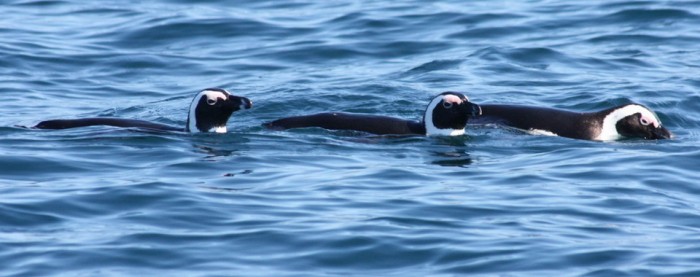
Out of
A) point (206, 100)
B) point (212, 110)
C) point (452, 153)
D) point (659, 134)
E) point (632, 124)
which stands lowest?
point (452, 153)

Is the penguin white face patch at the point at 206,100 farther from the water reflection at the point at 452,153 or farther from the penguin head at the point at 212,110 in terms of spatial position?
the water reflection at the point at 452,153

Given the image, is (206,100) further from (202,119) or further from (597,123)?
(597,123)

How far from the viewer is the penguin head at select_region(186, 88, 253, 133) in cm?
1670

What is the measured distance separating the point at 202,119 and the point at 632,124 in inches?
195

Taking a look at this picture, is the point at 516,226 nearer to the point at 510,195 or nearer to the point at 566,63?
the point at 510,195

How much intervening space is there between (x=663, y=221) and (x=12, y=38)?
562 inches

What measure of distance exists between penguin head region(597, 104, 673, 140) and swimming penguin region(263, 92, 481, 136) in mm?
1636

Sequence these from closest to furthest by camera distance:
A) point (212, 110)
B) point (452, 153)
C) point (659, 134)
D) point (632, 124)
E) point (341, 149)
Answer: point (341, 149) → point (452, 153) → point (212, 110) → point (659, 134) → point (632, 124)

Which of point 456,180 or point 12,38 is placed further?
point 12,38

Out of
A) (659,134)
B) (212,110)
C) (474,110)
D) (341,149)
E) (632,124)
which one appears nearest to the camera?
(341,149)

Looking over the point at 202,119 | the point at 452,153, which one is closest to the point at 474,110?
the point at 452,153

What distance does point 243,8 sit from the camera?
2739 cm

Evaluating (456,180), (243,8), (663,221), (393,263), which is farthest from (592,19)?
(393,263)

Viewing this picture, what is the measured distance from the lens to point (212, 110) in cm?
1678
